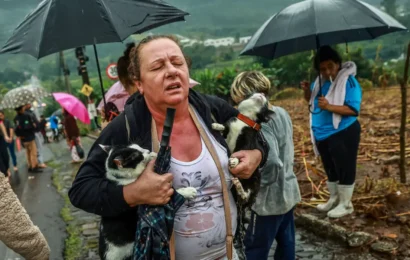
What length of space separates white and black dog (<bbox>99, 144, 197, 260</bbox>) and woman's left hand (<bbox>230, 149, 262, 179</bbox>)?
252 millimetres

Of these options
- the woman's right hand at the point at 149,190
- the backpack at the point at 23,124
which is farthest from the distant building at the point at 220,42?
the woman's right hand at the point at 149,190

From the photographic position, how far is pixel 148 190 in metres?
1.63

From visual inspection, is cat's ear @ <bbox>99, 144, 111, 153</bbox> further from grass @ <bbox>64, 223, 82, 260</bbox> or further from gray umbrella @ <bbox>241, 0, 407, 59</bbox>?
grass @ <bbox>64, 223, 82, 260</bbox>

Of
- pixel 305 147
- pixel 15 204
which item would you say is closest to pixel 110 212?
pixel 15 204

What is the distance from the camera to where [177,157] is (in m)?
1.87

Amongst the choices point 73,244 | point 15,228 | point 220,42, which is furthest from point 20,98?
point 220,42

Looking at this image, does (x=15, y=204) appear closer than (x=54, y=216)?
Yes

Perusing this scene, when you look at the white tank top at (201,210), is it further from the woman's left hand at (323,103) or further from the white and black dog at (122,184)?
the woman's left hand at (323,103)

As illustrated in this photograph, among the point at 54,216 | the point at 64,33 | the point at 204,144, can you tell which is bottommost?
the point at 54,216

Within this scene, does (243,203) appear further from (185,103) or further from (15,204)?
(15,204)

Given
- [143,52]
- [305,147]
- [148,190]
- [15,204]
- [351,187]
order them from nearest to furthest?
[148,190] → [143,52] → [15,204] → [351,187] → [305,147]

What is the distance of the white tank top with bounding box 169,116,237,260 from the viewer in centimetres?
186

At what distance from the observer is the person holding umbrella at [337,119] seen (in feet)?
14.6

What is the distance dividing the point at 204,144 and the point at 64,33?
184 centimetres
